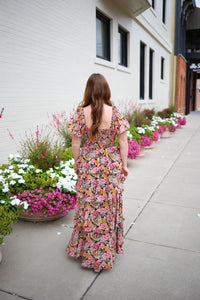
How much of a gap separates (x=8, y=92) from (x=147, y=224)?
291 centimetres

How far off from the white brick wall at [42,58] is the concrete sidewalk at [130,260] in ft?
5.87

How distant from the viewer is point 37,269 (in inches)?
104

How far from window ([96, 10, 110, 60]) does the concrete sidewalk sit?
195 inches

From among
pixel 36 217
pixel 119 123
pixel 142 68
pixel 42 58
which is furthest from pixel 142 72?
pixel 119 123

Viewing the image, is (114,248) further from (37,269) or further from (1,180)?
(1,180)

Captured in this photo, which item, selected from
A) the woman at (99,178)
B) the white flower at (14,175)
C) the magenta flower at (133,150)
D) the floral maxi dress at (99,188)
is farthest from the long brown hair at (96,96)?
the magenta flower at (133,150)

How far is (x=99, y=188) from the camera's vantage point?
257 centimetres

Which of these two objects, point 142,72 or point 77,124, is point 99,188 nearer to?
point 77,124

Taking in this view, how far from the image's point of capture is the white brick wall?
427cm

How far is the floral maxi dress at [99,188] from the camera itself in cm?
256

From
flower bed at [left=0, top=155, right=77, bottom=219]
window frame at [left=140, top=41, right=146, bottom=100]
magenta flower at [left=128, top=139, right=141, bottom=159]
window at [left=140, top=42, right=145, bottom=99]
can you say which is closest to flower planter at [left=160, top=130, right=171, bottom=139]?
window frame at [left=140, top=41, right=146, bottom=100]

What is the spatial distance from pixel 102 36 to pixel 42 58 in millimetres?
3593

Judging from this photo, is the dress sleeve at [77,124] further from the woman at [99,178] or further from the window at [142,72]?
the window at [142,72]

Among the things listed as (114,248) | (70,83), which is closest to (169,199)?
(114,248)
